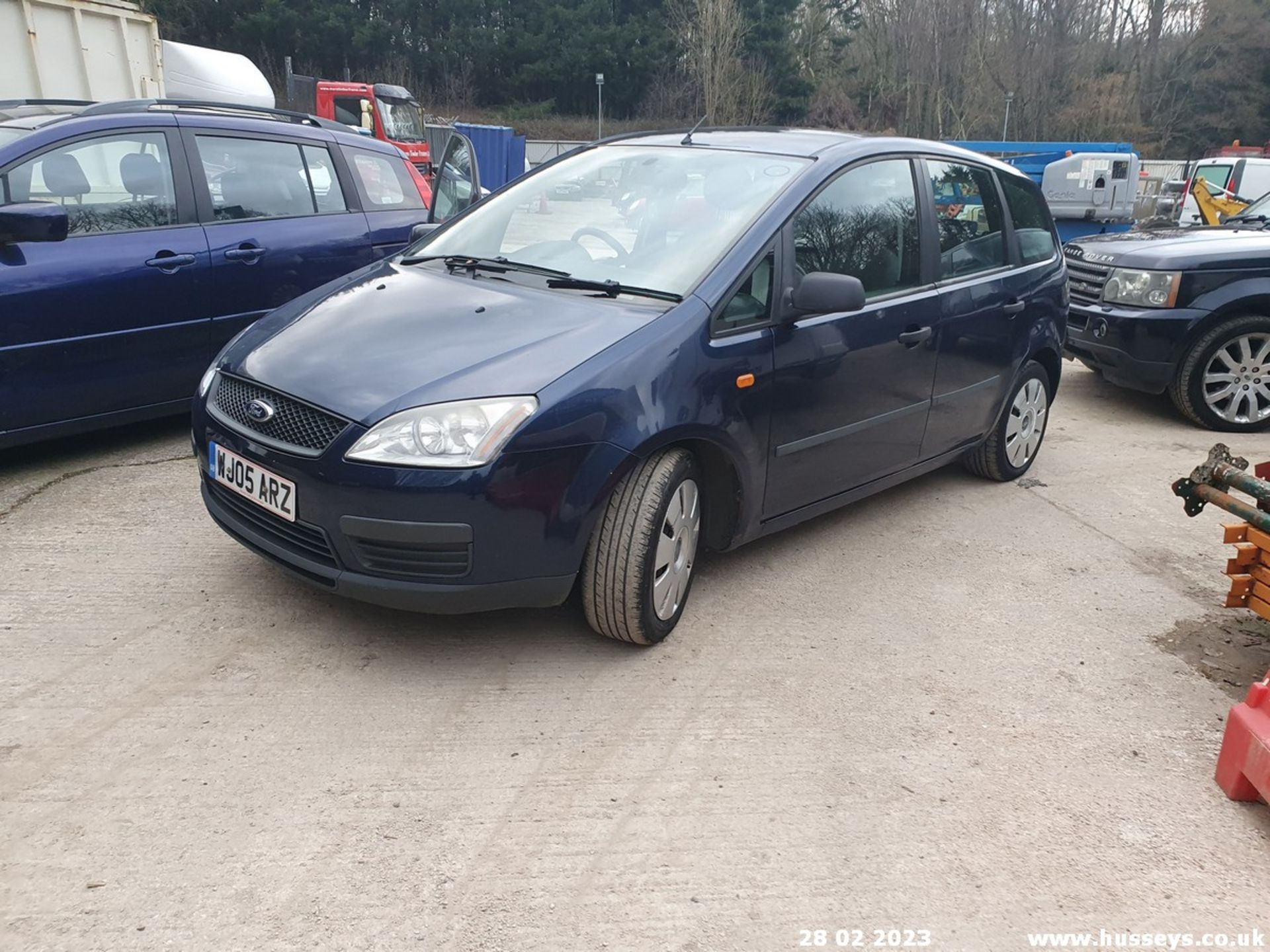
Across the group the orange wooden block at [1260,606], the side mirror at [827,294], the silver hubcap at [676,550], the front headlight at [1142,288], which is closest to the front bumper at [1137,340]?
the front headlight at [1142,288]

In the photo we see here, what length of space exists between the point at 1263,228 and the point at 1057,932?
7.39m

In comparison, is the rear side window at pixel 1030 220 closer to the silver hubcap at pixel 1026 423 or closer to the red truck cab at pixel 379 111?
the silver hubcap at pixel 1026 423

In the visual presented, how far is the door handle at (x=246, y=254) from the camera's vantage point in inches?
198

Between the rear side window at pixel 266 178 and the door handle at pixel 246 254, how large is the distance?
179 millimetres

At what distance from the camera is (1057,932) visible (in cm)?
226

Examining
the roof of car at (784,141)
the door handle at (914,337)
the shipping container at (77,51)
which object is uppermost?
the shipping container at (77,51)

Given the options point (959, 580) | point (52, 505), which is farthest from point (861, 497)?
point (52, 505)

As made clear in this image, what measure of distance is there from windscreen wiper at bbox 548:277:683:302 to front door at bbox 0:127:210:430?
2.28 m

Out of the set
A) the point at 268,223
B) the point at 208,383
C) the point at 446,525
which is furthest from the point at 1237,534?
the point at 268,223

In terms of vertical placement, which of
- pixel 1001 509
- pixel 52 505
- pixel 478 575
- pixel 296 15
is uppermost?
pixel 296 15

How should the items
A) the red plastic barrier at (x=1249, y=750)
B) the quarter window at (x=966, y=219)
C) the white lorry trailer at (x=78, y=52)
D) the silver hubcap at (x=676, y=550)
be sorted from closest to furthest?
1. the red plastic barrier at (x=1249, y=750)
2. the silver hubcap at (x=676, y=550)
3. the quarter window at (x=966, y=219)
4. the white lorry trailer at (x=78, y=52)

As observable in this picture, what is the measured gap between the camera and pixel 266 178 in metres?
5.35

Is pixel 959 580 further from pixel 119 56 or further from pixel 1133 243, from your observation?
pixel 119 56

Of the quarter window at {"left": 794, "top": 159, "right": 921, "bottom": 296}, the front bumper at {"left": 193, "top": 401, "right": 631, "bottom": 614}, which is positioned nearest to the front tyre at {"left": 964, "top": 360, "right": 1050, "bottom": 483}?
the quarter window at {"left": 794, "top": 159, "right": 921, "bottom": 296}
